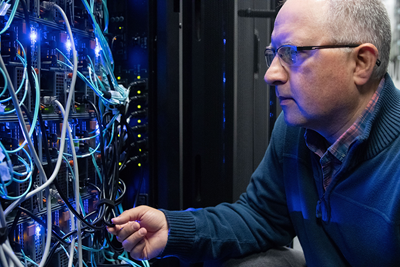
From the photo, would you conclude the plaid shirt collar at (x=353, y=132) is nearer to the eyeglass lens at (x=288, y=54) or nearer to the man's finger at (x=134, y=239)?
the eyeglass lens at (x=288, y=54)

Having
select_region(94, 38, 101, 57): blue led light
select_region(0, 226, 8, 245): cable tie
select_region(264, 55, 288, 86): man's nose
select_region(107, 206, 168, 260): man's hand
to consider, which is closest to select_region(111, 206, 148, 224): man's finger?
select_region(107, 206, 168, 260): man's hand

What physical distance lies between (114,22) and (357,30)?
89cm

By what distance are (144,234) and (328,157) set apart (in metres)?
0.53

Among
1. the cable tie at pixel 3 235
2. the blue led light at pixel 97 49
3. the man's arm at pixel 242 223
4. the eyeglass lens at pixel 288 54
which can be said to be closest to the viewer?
the cable tie at pixel 3 235

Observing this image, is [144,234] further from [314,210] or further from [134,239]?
[314,210]

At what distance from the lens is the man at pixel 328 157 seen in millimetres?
807

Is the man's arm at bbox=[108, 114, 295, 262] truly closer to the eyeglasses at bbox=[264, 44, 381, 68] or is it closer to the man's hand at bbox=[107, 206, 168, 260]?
the man's hand at bbox=[107, 206, 168, 260]

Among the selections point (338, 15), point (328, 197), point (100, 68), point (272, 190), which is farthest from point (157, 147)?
point (338, 15)

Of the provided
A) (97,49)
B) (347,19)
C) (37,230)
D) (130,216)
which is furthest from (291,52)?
(37,230)

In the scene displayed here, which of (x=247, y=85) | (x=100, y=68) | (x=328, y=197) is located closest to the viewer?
(x=328, y=197)

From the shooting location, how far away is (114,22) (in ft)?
4.31

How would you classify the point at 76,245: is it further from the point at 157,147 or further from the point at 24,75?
the point at 24,75

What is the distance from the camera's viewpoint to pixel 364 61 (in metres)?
0.82

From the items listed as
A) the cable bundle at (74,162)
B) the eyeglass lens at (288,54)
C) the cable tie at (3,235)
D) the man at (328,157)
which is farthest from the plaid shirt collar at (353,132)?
the cable tie at (3,235)
